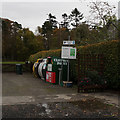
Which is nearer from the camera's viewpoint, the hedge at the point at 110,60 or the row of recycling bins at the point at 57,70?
the hedge at the point at 110,60

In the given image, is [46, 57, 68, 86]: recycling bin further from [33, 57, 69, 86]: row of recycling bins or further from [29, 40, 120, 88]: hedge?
[29, 40, 120, 88]: hedge

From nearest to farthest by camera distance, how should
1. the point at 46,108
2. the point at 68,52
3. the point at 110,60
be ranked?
the point at 46,108
the point at 110,60
the point at 68,52

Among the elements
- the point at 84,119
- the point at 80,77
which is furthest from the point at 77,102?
the point at 80,77

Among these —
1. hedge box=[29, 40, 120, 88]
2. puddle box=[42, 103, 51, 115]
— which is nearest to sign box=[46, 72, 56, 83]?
hedge box=[29, 40, 120, 88]

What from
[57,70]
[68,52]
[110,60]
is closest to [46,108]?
[110,60]

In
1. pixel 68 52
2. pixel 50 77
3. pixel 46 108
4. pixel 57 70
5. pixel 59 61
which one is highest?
pixel 68 52

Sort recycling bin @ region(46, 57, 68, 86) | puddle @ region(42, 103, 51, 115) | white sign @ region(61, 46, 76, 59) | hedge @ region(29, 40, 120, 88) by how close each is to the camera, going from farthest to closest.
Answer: recycling bin @ region(46, 57, 68, 86)
white sign @ region(61, 46, 76, 59)
hedge @ region(29, 40, 120, 88)
puddle @ region(42, 103, 51, 115)

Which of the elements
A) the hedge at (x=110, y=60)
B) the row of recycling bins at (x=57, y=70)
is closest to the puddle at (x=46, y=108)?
the hedge at (x=110, y=60)

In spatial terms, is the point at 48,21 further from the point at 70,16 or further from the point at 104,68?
the point at 104,68

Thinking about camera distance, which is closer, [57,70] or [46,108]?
[46,108]

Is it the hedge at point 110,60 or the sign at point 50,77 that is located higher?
the hedge at point 110,60

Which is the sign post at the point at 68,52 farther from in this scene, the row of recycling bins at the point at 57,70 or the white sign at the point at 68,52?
the row of recycling bins at the point at 57,70

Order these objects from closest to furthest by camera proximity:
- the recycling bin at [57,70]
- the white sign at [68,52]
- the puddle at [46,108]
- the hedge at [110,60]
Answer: the puddle at [46,108], the hedge at [110,60], the white sign at [68,52], the recycling bin at [57,70]

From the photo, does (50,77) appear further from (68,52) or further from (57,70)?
(68,52)
